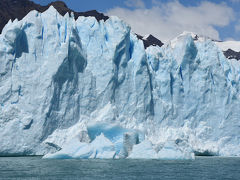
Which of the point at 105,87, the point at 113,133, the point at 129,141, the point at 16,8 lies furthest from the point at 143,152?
the point at 16,8

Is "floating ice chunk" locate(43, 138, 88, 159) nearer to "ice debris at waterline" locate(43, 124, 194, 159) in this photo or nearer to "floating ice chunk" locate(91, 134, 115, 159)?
"ice debris at waterline" locate(43, 124, 194, 159)

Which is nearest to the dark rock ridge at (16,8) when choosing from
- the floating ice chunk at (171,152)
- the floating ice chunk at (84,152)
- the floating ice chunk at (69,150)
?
the floating ice chunk at (69,150)

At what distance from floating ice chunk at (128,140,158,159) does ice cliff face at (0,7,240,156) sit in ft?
4.49

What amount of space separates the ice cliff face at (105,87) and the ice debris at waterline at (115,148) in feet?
1.91

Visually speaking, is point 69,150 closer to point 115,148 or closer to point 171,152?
point 115,148

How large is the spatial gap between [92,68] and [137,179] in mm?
13157

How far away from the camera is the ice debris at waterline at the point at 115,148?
2069 centimetres

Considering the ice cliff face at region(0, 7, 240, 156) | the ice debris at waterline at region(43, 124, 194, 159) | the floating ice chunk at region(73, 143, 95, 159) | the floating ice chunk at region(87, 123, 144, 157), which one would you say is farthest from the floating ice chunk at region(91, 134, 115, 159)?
the ice cliff face at region(0, 7, 240, 156)

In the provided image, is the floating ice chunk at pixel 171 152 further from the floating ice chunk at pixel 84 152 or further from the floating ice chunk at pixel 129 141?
the floating ice chunk at pixel 84 152

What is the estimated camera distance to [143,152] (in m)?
21.8

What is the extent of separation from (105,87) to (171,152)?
19.1 feet

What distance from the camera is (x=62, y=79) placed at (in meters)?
24.0

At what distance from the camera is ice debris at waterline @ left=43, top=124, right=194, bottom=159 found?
20688mm

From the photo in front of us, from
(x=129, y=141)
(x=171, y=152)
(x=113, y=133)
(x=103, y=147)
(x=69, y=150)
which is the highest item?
(x=113, y=133)
